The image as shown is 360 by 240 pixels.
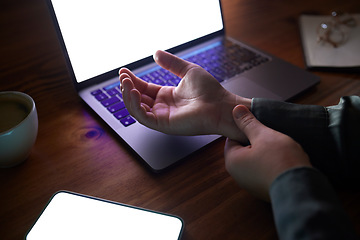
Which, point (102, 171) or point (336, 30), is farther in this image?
point (336, 30)

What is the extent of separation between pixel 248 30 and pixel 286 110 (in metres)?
0.41

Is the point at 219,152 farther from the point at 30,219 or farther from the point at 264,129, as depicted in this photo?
the point at 30,219

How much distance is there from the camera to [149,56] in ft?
2.14

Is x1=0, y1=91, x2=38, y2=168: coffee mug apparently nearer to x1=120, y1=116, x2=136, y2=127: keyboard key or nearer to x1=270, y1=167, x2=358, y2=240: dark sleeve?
x1=120, y1=116, x2=136, y2=127: keyboard key

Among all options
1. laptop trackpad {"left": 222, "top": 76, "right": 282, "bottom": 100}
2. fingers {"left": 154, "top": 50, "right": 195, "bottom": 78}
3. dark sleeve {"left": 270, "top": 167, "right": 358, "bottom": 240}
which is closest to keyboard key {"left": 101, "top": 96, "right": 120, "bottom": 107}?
fingers {"left": 154, "top": 50, "right": 195, "bottom": 78}

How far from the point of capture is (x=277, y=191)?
0.36 meters

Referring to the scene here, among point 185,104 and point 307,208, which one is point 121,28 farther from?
point 307,208

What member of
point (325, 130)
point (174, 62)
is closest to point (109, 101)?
point (174, 62)

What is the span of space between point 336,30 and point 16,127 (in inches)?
27.7

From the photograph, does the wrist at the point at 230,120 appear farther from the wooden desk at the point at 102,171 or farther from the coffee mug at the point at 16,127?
the coffee mug at the point at 16,127

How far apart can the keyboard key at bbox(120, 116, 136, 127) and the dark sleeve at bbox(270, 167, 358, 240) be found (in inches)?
10.3

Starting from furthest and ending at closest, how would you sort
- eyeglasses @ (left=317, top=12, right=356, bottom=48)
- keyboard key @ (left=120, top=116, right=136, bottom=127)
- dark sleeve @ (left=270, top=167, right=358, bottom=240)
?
1. eyeglasses @ (left=317, top=12, right=356, bottom=48)
2. keyboard key @ (left=120, top=116, right=136, bottom=127)
3. dark sleeve @ (left=270, top=167, right=358, bottom=240)

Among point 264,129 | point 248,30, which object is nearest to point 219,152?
point 264,129

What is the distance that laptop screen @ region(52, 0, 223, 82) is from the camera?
1.82 ft
